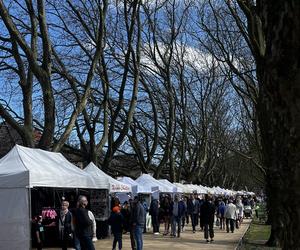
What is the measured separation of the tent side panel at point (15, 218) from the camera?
44.7 feet

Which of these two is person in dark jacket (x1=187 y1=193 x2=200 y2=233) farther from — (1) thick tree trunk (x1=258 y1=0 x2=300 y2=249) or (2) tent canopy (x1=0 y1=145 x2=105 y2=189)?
(1) thick tree trunk (x1=258 y1=0 x2=300 y2=249)

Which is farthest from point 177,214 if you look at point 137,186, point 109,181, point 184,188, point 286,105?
point 286,105

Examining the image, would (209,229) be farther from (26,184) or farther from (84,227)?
(26,184)

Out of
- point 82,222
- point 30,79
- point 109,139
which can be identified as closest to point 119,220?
point 82,222

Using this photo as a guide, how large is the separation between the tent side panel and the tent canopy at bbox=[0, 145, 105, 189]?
0.26 m

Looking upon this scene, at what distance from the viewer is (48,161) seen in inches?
632

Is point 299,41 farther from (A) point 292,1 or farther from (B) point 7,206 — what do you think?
(B) point 7,206

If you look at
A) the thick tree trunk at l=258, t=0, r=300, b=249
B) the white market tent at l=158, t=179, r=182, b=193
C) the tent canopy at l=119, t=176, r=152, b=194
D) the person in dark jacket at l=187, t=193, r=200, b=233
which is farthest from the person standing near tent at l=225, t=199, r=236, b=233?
the thick tree trunk at l=258, t=0, r=300, b=249

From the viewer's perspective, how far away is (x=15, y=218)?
45.0 feet

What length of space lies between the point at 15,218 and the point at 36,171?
131cm

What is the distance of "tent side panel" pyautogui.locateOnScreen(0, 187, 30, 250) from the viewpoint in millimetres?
13625

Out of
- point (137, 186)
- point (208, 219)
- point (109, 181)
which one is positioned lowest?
point (208, 219)

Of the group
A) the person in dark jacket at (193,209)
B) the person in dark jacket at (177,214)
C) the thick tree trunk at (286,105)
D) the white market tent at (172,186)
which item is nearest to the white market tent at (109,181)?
the person in dark jacket at (177,214)

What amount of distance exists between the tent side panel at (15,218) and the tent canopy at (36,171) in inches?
10.1
